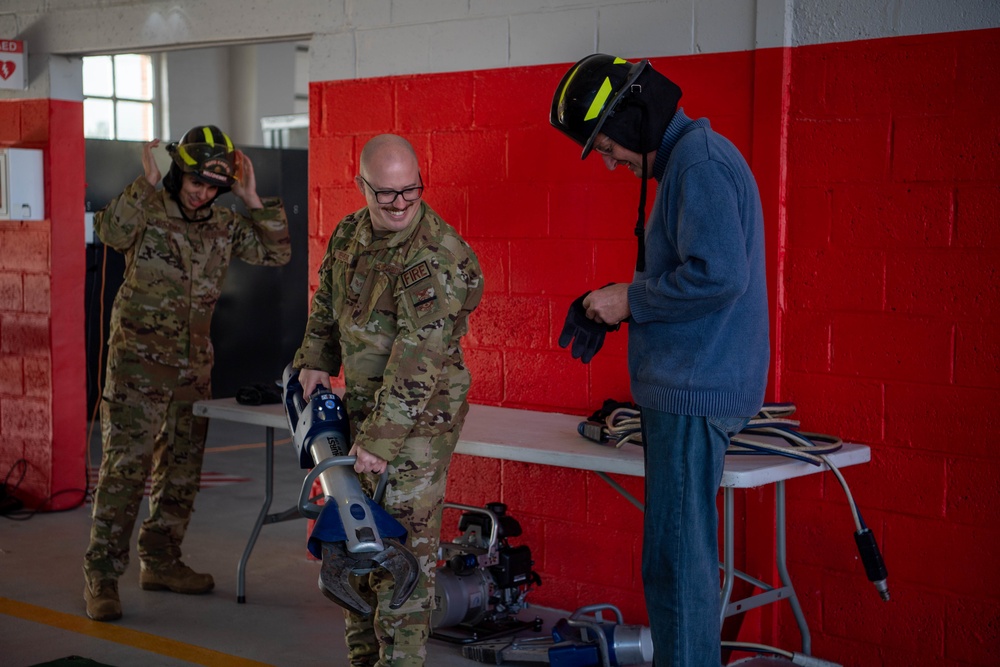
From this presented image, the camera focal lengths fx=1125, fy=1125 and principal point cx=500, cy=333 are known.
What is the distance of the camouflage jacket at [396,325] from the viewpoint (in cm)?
302

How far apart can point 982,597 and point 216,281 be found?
306 centimetres

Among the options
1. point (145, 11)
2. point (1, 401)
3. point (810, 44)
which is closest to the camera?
point (810, 44)

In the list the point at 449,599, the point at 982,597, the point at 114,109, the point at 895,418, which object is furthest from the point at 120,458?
the point at 114,109

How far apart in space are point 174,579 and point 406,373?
213cm

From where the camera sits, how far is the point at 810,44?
12.3 feet

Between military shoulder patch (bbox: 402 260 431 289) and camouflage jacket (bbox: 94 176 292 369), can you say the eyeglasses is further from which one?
camouflage jacket (bbox: 94 176 292 369)

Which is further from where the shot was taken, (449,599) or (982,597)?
(449,599)

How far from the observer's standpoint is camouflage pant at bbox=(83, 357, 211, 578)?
4.34 meters

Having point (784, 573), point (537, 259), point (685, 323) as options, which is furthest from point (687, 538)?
point (537, 259)

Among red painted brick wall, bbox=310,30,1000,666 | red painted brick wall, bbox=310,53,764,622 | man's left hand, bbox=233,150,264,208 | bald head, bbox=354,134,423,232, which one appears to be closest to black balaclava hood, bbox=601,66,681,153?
bald head, bbox=354,134,423,232

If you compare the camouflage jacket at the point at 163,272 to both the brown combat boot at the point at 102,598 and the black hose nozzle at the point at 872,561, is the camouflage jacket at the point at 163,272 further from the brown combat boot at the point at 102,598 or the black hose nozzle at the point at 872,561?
the black hose nozzle at the point at 872,561

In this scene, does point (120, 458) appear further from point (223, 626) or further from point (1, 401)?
point (1, 401)

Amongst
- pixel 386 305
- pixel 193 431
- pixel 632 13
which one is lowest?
pixel 193 431

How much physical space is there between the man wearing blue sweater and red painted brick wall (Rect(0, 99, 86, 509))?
4090 millimetres
